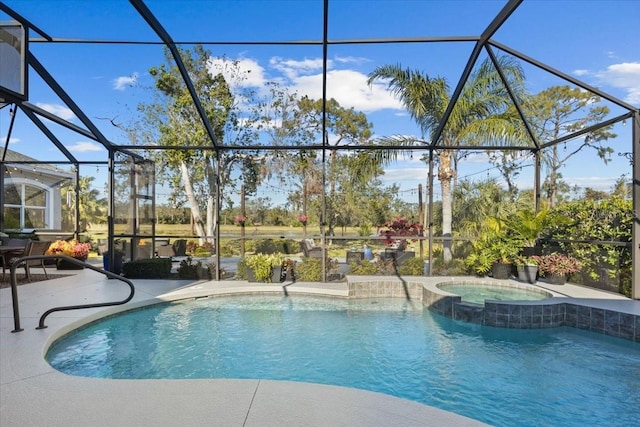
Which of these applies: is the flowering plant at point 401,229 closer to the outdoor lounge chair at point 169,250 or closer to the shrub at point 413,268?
the shrub at point 413,268

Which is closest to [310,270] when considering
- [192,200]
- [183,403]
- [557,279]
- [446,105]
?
[557,279]

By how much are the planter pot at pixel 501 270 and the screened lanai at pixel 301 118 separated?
828 millimetres

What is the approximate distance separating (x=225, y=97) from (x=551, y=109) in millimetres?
14283

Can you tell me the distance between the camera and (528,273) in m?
8.14

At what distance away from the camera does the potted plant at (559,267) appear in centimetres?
787

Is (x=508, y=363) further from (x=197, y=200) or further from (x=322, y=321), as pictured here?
(x=197, y=200)

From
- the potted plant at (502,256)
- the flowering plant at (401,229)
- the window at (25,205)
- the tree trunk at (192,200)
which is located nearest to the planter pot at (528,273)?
the potted plant at (502,256)

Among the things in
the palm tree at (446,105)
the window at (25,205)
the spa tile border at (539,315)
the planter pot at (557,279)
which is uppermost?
the palm tree at (446,105)

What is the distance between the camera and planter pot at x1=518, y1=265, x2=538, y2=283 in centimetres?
811

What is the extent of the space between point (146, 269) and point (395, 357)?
615cm

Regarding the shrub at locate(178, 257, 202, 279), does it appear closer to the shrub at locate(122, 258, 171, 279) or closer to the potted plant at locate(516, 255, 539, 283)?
the shrub at locate(122, 258, 171, 279)

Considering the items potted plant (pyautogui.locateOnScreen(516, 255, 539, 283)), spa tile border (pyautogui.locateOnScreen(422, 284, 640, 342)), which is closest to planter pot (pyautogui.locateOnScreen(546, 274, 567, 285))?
potted plant (pyautogui.locateOnScreen(516, 255, 539, 283))

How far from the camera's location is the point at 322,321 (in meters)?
6.15

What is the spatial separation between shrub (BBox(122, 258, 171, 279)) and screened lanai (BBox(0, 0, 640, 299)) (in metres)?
0.60
